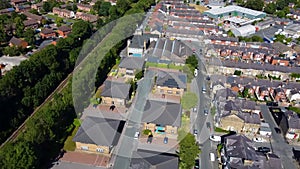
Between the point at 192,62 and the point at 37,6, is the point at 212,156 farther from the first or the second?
the point at 37,6

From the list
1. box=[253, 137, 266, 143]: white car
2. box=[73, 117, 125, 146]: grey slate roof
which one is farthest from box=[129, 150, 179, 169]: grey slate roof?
box=[253, 137, 266, 143]: white car

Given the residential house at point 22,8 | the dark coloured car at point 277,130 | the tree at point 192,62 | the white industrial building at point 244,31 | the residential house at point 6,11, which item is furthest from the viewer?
the residential house at point 22,8

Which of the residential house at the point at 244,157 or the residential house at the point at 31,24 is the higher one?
the residential house at the point at 31,24

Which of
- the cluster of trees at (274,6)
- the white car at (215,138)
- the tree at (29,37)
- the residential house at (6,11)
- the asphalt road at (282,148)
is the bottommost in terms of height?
the asphalt road at (282,148)

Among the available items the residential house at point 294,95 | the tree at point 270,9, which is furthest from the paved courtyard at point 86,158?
the tree at point 270,9

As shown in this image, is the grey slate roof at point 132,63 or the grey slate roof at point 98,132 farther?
the grey slate roof at point 132,63

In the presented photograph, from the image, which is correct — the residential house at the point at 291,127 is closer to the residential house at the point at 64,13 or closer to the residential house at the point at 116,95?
the residential house at the point at 116,95
